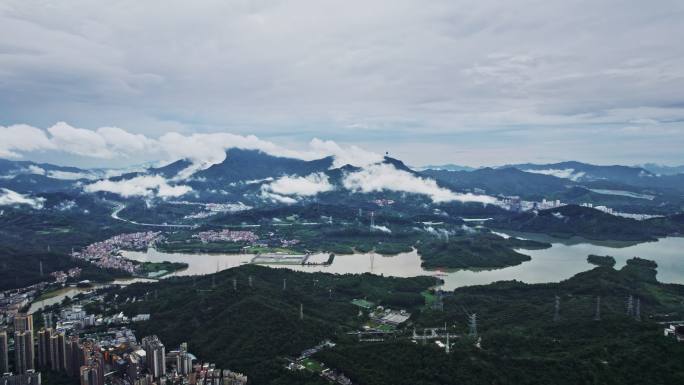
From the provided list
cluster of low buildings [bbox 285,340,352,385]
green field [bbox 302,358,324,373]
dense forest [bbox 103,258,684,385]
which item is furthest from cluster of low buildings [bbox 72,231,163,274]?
Result: green field [bbox 302,358,324,373]

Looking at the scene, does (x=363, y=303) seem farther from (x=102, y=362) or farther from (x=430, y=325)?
(x=102, y=362)

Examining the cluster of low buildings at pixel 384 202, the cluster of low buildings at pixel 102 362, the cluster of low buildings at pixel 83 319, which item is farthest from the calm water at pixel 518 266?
the cluster of low buildings at pixel 384 202

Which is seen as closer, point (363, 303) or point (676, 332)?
point (676, 332)

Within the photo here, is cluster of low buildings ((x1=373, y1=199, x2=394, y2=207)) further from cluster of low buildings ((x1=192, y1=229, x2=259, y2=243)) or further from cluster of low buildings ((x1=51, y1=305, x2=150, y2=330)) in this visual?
cluster of low buildings ((x1=51, y1=305, x2=150, y2=330))

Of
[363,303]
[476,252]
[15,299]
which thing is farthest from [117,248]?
[476,252]

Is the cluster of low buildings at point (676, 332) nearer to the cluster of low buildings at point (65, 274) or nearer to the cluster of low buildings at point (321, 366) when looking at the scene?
the cluster of low buildings at point (321, 366)

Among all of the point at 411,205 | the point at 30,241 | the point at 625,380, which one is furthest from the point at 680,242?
the point at 30,241
